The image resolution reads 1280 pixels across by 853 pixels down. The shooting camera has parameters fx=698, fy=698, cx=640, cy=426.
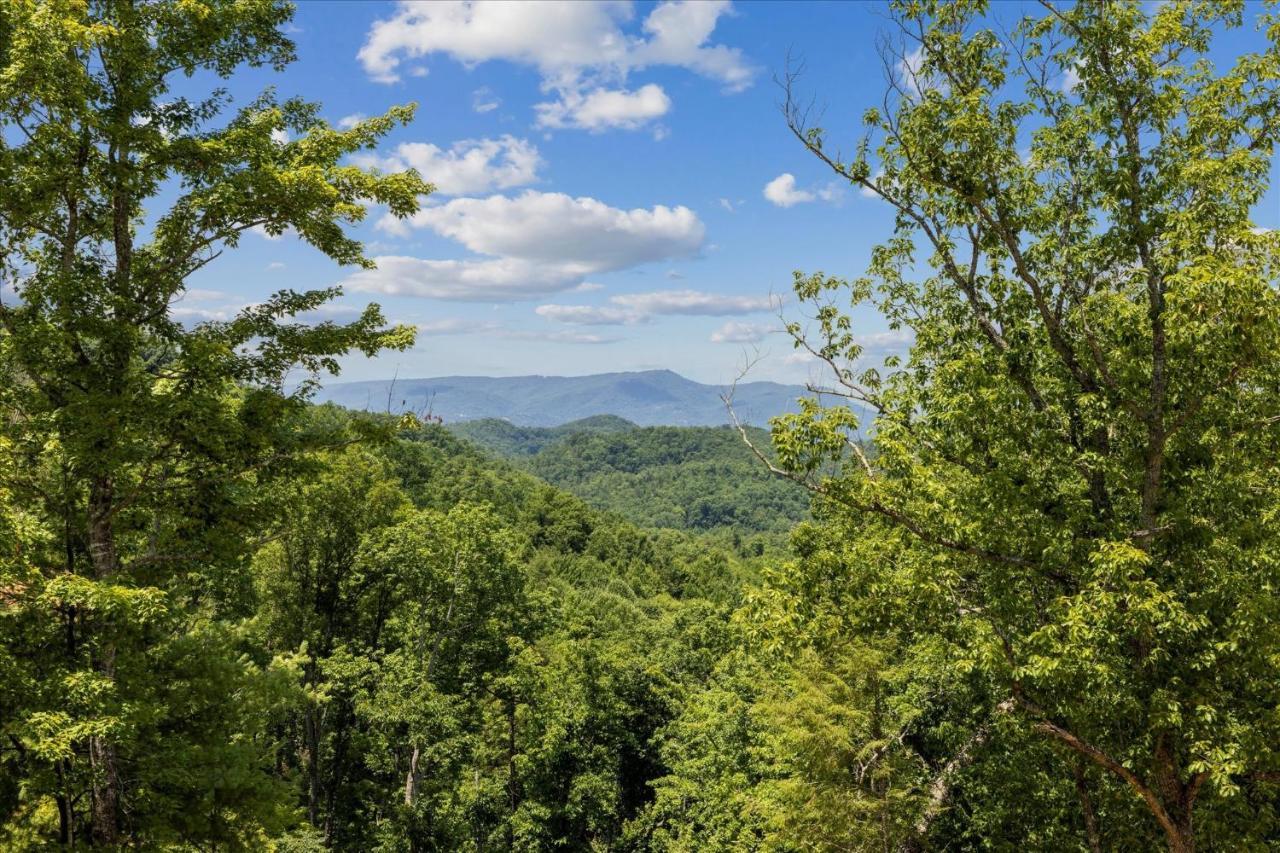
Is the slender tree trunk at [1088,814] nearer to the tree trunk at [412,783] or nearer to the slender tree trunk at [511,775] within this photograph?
the slender tree trunk at [511,775]

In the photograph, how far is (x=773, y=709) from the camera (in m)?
12.6

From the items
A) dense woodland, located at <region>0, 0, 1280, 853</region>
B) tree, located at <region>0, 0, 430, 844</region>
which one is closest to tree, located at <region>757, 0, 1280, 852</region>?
dense woodland, located at <region>0, 0, 1280, 853</region>

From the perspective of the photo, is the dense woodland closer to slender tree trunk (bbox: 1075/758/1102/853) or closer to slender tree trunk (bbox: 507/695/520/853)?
slender tree trunk (bbox: 1075/758/1102/853)

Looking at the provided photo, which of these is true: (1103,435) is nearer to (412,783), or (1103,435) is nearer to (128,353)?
(128,353)

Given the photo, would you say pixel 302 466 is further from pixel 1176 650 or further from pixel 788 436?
pixel 1176 650

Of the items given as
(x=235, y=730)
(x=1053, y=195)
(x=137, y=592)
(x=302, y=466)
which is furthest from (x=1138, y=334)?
(x=235, y=730)

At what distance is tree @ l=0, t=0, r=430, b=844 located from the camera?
6656mm

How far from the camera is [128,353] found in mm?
7336

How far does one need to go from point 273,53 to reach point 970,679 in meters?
14.1

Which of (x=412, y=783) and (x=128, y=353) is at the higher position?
(x=128, y=353)

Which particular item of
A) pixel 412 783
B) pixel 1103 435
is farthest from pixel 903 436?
pixel 412 783

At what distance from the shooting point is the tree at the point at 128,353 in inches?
262

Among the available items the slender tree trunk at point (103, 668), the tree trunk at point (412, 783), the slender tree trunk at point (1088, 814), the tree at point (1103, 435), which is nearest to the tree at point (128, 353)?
the slender tree trunk at point (103, 668)

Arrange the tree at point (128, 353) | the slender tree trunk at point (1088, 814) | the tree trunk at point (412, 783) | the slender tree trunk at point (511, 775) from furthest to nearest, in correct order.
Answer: the slender tree trunk at point (511, 775)
the tree trunk at point (412, 783)
the slender tree trunk at point (1088, 814)
the tree at point (128, 353)
